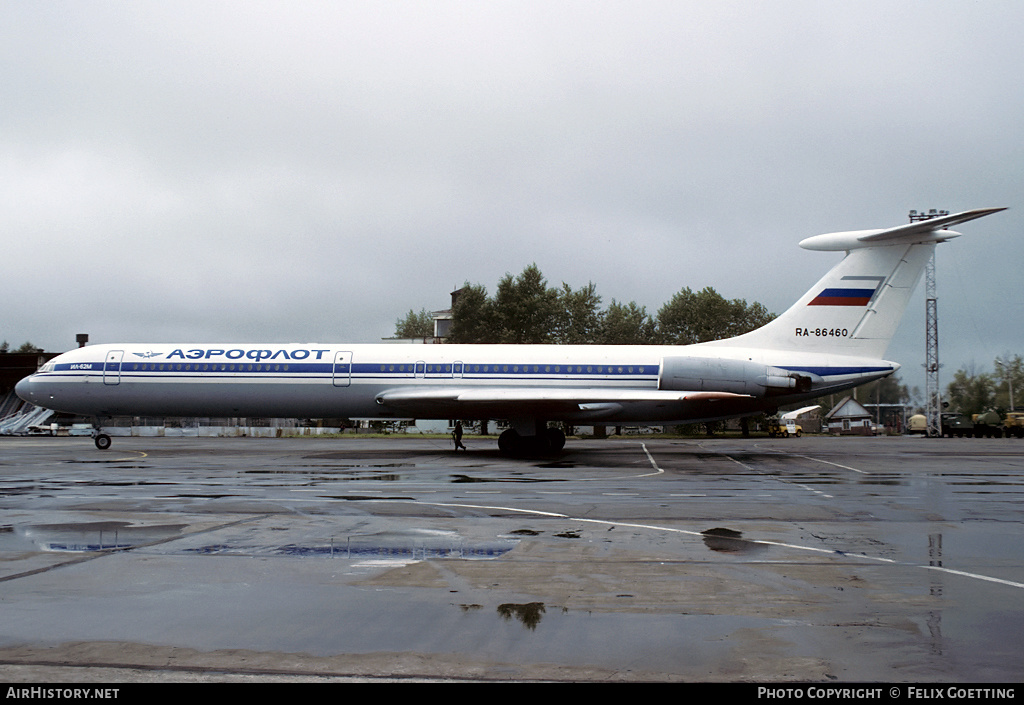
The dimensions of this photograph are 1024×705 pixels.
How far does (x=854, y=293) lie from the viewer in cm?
2889

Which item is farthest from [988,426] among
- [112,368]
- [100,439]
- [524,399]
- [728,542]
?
[728,542]

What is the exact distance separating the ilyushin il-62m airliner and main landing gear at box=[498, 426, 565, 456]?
5 cm

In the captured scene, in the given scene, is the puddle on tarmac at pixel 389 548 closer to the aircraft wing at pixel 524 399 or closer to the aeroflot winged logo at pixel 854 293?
the aircraft wing at pixel 524 399

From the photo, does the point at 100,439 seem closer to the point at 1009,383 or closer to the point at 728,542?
the point at 728,542

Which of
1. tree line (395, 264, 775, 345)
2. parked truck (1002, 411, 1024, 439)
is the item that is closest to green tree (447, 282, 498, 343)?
tree line (395, 264, 775, 345)

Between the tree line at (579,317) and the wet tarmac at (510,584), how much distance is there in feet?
187

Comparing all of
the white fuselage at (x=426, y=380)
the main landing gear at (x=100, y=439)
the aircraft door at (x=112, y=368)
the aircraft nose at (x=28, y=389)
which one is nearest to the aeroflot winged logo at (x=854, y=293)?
the white fuselage at (x=426, y=380)

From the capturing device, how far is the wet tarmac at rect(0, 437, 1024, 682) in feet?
16.4

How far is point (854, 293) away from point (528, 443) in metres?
12.7

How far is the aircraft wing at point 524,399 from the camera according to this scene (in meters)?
27.0

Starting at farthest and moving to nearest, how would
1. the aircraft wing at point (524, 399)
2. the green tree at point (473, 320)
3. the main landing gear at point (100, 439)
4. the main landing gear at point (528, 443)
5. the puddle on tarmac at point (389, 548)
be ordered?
the green tree at point (473, 320), the main landing gear at point (100, 439), the main landing gear at point (528, 443), the aircraft wing at point (524, 399), the puddle on tarmac at point (389, 548)

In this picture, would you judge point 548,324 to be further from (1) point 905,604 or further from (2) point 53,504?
(1) point 905,604

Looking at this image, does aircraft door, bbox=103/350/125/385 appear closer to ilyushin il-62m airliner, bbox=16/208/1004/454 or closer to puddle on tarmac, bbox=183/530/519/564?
ilyushin il-62m airliner, bbox=16/208/1004/454

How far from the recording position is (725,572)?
782 cm
